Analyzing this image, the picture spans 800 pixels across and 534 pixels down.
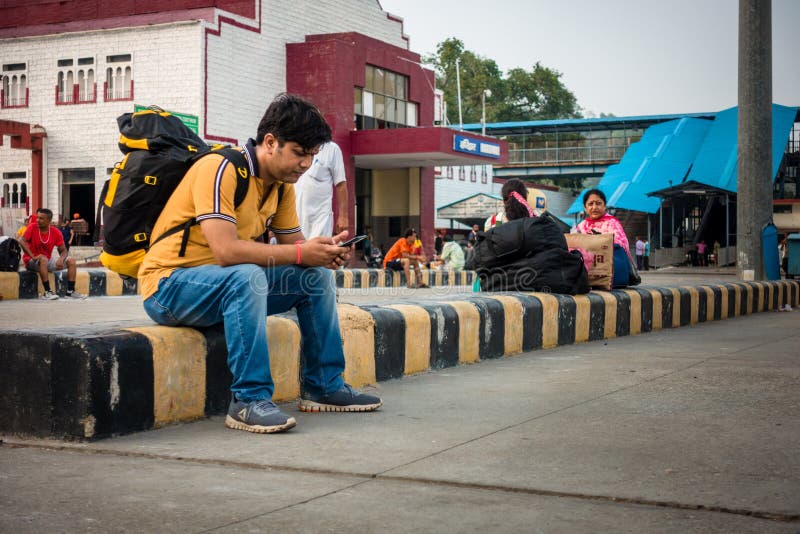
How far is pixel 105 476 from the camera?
125 inches

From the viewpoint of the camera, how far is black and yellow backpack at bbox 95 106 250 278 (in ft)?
13.8

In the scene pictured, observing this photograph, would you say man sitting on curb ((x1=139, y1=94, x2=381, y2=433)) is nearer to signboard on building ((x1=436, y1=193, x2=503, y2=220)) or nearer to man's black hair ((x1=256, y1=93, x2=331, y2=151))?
man's black hair ((x1=256, y1=93, x2=331, y2=151))

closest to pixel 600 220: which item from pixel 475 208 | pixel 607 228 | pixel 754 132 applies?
pixel 607 228

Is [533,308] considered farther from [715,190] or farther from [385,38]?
[715,190]

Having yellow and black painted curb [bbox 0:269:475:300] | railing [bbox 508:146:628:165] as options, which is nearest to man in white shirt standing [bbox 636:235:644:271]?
yellow and black painted curb [bbox 0:269:475:300]

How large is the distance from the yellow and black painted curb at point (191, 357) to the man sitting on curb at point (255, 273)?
0.22 m

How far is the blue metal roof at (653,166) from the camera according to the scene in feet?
136

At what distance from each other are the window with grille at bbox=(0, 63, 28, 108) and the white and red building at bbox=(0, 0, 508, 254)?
0.04 m

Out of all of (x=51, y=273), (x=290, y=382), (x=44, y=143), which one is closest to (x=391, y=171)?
(x=44, y=143)

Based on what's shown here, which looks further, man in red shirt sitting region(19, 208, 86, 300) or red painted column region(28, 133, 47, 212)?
red painted column region(28, 133, 47, 212)

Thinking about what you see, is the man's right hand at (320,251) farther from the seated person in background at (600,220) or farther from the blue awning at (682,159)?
the blue awning at (682,159)

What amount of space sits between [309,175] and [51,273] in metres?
7.04

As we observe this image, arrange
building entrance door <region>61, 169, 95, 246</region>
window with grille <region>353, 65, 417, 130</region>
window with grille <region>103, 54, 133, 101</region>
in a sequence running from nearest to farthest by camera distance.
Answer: window with grille <region>103, 54, 133, 101</region>, building entrance door <region>61, 169, 95, 246</region>, window with grille <region>353, 65, 417, 130</region>

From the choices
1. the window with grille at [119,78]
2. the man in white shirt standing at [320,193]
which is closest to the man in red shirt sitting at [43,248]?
the man in white shirt standing at [320,193]
